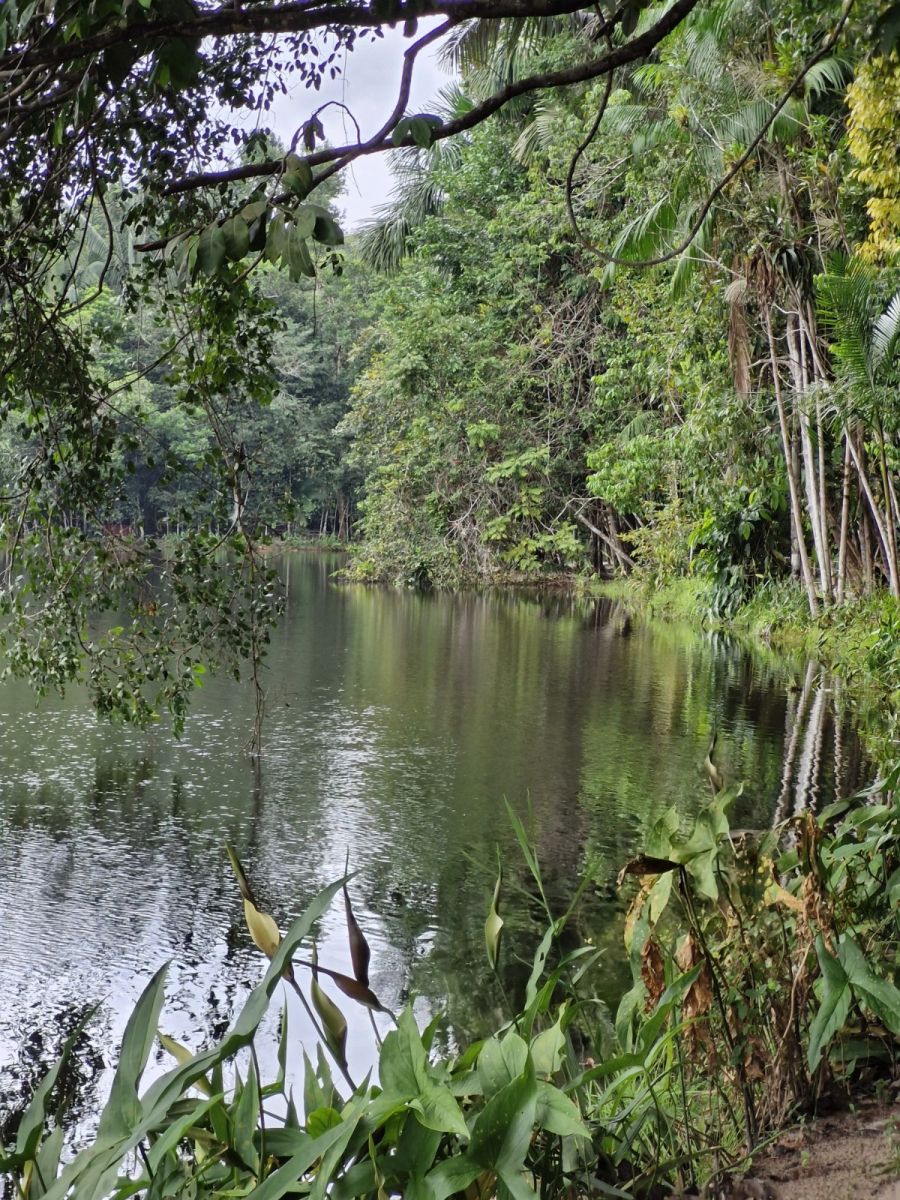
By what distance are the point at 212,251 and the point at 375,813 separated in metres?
5.51

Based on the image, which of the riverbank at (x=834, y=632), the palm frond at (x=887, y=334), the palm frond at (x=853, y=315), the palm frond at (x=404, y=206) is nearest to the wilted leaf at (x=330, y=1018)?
the riverbank at (x=834, y=632)

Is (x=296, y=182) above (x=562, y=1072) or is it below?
above

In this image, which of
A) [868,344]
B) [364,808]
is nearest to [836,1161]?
[364,808]

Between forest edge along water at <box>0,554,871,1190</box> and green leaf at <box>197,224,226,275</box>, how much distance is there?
4.28ft

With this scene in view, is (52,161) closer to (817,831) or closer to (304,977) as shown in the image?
(817,831)

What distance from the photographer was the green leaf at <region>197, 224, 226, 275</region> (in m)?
2.59

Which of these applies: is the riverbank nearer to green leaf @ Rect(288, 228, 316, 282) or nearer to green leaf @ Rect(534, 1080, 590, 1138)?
green leaf @ Rect(288, 228, 316, 282)

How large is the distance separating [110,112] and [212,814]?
447cm

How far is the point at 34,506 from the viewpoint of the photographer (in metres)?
4.74

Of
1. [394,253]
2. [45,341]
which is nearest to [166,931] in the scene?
[45,341]

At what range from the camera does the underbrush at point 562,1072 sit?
177cm

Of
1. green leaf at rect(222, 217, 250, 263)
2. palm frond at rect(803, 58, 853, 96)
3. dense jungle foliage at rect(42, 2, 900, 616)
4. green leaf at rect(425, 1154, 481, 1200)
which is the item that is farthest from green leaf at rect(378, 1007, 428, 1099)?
palm frond at rect(803, 58, 853, 96)

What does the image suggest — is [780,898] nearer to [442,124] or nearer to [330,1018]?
[330,1018]

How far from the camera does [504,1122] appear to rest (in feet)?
5.78
